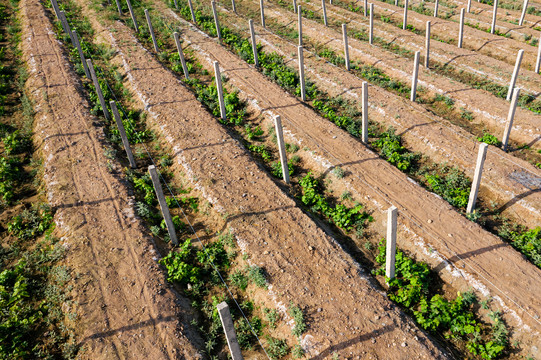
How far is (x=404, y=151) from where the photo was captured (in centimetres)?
1253

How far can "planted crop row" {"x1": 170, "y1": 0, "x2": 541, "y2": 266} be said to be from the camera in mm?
9828

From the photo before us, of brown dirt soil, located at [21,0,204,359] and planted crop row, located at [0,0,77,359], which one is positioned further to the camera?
planted crop row, located at [0,0,77,359]

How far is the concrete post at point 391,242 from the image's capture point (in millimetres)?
7004

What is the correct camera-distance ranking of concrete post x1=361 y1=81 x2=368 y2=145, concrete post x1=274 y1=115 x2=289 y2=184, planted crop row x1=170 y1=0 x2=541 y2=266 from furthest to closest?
concrete post x1=361 y1=81 x2=368 y2=145 < concrete post x1=274 y1=115 x2=289 y2=184 < planted crop row x1=170 y1=0 x2=541 y2=266

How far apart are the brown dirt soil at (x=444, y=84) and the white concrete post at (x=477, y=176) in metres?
4.99

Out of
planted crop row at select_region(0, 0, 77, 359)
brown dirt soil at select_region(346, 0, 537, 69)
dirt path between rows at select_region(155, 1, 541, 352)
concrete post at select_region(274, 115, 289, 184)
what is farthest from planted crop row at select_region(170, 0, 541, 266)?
planted crop row at select_region(0, 0, 77, 359)

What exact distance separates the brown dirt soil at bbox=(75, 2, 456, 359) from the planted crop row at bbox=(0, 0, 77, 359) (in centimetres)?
435

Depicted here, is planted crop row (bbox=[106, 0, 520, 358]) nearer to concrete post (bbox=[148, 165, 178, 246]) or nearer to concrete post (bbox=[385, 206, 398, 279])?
concrete post (bbox=[148, 165, 178, 246])

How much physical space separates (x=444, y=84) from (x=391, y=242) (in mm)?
11432

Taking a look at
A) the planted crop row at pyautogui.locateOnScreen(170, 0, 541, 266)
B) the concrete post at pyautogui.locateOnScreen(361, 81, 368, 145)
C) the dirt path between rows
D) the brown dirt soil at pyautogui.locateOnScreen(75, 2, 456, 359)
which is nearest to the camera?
the brown dirt soil at pyautogui.locateOnScreen(75, 2, 456, 359)

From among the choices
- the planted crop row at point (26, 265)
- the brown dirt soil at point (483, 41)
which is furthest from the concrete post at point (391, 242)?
the brown dirt soil at point (483, 41)

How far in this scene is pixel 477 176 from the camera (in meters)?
9.04

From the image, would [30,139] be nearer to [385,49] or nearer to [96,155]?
[96,155]

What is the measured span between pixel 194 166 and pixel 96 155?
3784 millimetres
